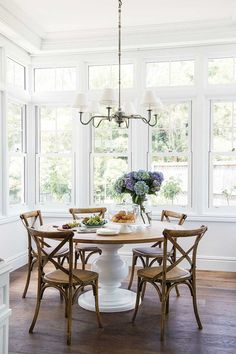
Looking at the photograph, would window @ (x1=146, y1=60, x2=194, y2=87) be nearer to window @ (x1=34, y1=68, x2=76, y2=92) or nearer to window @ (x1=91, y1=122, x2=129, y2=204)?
window @ (x1=91, y1=122, x2=129, y2=204)

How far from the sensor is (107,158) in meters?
5.72

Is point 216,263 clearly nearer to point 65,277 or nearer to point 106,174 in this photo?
point 106,174

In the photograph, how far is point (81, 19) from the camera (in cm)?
490

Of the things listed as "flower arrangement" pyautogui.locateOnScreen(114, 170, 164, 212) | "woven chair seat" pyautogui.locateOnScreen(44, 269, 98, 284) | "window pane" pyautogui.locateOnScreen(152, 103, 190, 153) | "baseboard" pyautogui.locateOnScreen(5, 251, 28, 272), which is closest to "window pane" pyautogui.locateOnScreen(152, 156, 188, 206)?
"window pane" pyautogui.locateOnScreen(152, 103, 190, 153)

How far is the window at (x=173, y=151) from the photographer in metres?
5.48

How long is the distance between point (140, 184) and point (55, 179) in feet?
7.56

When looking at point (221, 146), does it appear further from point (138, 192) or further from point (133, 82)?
point (138, 192)

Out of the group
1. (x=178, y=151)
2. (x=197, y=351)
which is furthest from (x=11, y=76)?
(x=197, y=351)

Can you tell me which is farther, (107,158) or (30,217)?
(107,158)

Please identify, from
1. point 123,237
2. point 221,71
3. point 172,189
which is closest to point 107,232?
point 123,237

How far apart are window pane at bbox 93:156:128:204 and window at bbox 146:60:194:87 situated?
1.16 m

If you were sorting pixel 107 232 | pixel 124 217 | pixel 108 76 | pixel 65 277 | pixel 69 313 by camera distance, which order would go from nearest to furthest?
pixel 69 313, pixel 65 277, pixel 107 232, pixel 124 217, pixel 108 76

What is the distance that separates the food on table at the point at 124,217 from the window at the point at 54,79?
2.54 meters

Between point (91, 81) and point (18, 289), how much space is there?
299 cm
